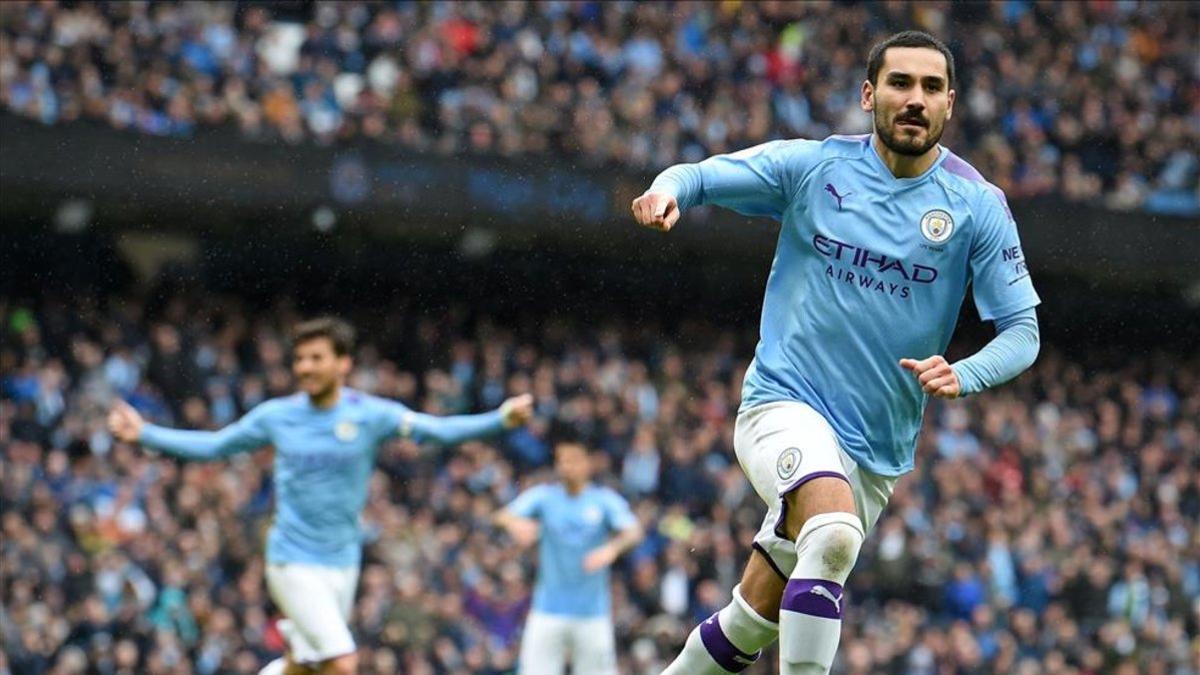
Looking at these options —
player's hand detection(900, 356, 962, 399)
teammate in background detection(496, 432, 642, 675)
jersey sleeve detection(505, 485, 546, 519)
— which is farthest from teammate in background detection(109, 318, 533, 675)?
player's hand detection(900, 356, 962, 399)

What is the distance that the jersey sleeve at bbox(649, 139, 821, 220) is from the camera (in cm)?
715

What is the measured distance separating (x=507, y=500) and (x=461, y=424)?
8.00 metres

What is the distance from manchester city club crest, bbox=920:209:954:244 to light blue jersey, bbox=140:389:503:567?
4482 millimetres

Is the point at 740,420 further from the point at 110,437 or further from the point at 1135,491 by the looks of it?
the point at 1135,491

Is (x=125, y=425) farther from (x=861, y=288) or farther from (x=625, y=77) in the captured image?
(x=625, y=77)

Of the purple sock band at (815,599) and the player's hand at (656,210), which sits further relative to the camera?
the purple sock band at (815,599)

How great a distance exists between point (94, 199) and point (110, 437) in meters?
4.11

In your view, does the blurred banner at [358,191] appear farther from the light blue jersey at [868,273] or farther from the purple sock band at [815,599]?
the purple sock band at [815,599]

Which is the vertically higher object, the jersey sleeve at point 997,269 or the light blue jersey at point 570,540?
the jersey sleeve at point 997,269

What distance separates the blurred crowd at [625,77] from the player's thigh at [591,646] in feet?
30.1

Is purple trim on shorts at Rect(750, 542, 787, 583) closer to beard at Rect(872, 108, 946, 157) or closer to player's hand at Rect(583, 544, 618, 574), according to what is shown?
beard at Rect(872, 108, 946, 157)

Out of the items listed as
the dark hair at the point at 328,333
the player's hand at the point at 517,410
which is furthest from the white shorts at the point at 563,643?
the dark hair at the point at 328,333

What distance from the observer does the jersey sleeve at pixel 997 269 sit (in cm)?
722

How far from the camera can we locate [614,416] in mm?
21406
